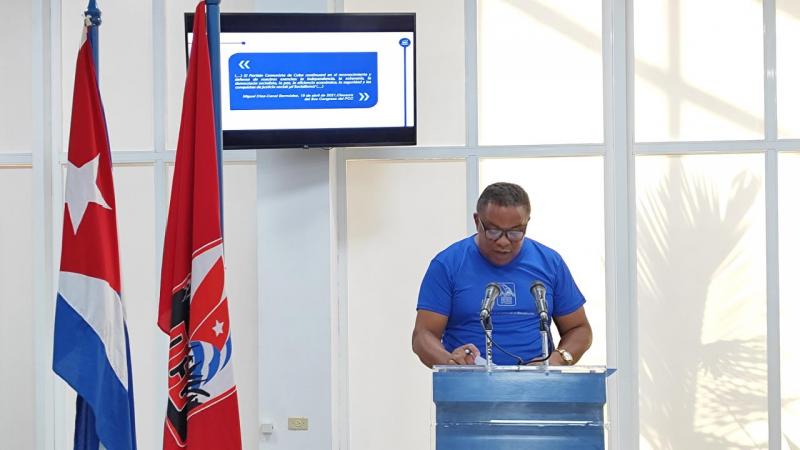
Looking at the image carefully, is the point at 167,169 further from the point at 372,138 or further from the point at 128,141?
the point at 372,138

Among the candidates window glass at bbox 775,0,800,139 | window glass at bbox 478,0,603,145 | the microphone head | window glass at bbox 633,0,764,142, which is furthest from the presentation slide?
window glass at bbox 775,0,800,139

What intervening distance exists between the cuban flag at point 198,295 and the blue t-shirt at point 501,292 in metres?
1.12

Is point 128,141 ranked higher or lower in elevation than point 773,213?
higher

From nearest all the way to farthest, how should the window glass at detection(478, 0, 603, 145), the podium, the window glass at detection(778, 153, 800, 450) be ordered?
1. the podium
2. the window glass at detection(778, 153, 800, 450)
3. the window glass at detection(478, 0, 603, 145)

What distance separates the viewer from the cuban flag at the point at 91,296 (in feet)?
11.2

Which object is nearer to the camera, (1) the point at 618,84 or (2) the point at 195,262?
(2) the point at 195,262

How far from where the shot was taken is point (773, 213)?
554 cm

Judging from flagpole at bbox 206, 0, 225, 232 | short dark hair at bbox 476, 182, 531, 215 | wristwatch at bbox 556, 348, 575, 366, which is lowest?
wristwatch at bbox 556, 348, 575, 366

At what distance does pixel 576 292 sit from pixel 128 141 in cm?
280

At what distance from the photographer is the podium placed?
127 inches

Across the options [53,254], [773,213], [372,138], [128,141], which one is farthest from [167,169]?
[773,213]

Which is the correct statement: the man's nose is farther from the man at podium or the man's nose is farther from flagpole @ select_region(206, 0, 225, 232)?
flagpole @ select_region(206, 0, 225, 232)

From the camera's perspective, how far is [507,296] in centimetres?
409

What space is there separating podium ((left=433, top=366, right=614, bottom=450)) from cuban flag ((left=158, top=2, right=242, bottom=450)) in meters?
0.70
